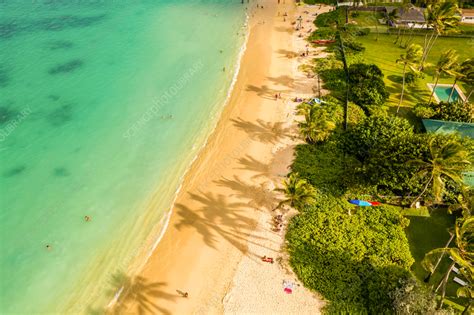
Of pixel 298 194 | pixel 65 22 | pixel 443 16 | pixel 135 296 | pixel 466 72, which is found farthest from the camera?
pixel 65 22

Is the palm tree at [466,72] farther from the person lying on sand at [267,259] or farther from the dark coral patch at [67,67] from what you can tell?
the dark coral patch at [67,67]

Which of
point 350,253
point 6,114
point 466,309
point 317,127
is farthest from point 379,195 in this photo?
point 6,114

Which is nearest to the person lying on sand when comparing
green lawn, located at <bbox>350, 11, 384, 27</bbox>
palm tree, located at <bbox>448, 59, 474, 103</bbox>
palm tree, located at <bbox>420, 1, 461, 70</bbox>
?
palm tree, located at <bbox>448, 59, 474, 103</bbox>

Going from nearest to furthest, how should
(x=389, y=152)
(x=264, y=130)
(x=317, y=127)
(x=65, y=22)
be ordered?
(x=389, y=152), (x=317, y=127), (x=264, y=130), (x=65, y=22)

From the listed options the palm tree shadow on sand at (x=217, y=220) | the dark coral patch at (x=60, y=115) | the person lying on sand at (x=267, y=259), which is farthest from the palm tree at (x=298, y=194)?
the dark coral patch at (x=60, y=115)

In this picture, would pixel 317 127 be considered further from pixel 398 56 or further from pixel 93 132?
pixel 93 132

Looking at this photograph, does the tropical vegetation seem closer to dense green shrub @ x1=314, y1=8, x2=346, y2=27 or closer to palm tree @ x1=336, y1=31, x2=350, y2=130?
palm tree @ x1=336, y1=31, x2=350, y2=130
